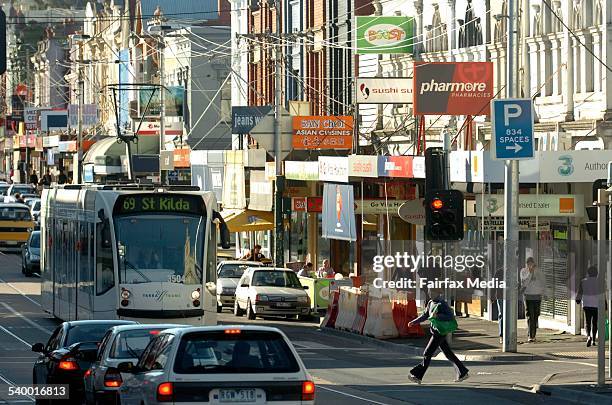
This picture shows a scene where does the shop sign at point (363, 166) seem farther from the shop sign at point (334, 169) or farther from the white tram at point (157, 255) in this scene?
the white tram at point (157, 255)

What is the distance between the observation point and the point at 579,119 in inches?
1486

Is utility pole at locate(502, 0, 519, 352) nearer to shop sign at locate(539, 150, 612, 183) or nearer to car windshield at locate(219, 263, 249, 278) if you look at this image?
shop sign at locate(539, 150, 612, 183)

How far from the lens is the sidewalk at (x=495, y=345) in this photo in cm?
3256

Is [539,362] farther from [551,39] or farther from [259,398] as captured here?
[259,398]

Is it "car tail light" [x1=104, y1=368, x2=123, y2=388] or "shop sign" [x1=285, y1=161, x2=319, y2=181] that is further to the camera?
"shop sign" [x1=285, y1=161, x2=319, y2=181]

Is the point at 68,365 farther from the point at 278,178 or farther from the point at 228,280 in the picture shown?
the point at 278,178

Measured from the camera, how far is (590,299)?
3347 centimetres

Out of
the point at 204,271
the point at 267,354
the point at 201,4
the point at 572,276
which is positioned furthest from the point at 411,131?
the point at 201,4

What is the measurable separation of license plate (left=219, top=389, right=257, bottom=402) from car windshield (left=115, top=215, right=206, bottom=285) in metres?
17.0

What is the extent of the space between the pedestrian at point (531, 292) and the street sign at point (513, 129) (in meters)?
4.35

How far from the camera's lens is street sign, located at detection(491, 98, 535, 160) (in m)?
32.0

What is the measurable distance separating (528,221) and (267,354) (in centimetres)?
2381

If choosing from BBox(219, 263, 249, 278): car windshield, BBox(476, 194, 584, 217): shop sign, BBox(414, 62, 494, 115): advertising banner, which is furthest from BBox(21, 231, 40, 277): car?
BBox(476, 194, 584, 217): shop sign

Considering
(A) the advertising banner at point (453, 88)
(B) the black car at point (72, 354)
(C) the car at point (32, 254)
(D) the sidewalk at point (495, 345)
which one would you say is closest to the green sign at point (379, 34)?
(A) the advertising banner at point (453, 88)
